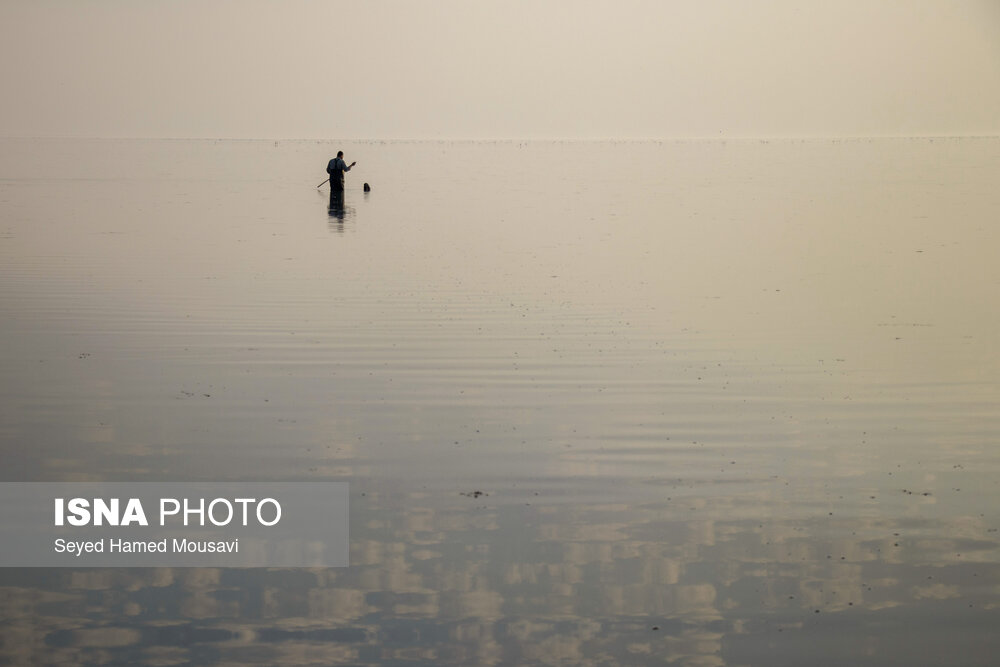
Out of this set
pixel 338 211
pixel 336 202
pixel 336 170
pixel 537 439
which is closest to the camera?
pixel 537 439

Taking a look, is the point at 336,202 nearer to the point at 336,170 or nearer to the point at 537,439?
the point at 336,170

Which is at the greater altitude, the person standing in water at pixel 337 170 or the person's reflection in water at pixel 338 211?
the person standing in water at pixel 337 170

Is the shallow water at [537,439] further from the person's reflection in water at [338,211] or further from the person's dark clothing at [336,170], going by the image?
the person's dark clothing at [336,170]

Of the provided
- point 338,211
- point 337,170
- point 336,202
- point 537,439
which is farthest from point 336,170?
point 537,439

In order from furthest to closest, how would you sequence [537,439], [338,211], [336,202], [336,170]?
1. [336,202]
2. [336,170]
3. [338,211]
4. [537,439]

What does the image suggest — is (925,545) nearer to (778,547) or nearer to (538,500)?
(778,547)

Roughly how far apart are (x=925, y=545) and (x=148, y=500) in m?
5.56

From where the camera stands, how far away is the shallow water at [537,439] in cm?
780

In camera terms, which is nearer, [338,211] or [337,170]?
[338,211]

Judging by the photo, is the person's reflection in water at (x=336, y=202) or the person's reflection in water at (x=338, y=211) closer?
the person's reflection in water at (x=338, y=211)

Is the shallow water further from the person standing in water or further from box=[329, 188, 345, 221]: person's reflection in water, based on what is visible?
the person standing in water

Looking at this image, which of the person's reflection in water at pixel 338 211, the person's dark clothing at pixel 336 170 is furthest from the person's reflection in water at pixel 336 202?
the person's dark clothing at pixel 336 170

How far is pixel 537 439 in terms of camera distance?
11930 millimetres

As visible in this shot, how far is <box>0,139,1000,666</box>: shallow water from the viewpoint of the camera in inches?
307
